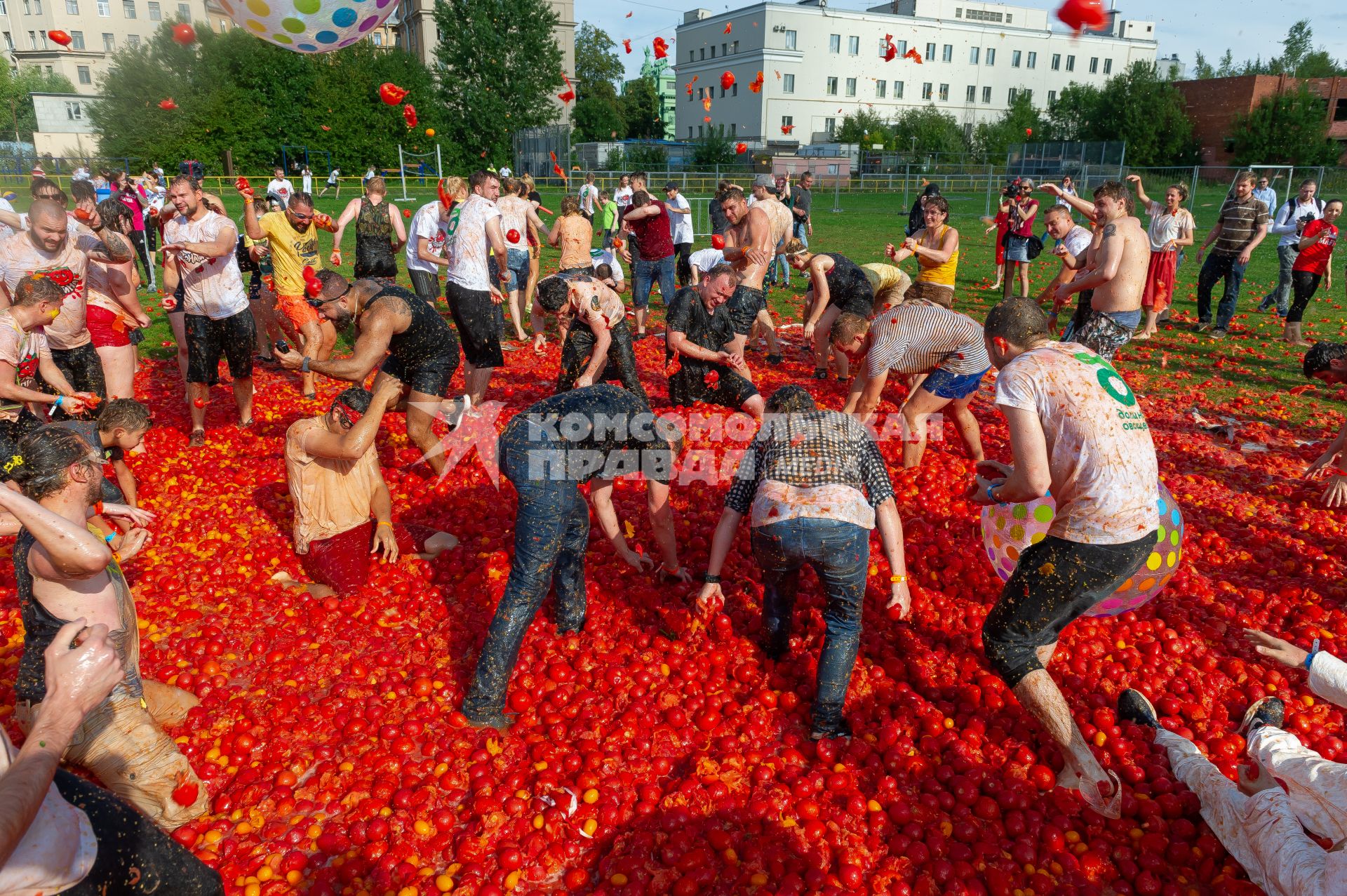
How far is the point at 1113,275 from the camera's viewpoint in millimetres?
7973

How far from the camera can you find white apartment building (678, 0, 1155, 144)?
6869 centimetres

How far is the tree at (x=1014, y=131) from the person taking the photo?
60.8m

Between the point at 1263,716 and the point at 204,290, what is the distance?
9.09 metres

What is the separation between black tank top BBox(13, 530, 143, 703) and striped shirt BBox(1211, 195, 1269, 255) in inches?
561

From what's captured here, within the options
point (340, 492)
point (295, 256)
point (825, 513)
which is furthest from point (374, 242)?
point (825, 513)

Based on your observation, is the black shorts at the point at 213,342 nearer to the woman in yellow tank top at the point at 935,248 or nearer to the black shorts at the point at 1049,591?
the woman in yellow tank top at the point at 935,248

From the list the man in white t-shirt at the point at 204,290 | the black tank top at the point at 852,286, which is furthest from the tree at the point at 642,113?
the man in white t-shirt at the point at 204,290

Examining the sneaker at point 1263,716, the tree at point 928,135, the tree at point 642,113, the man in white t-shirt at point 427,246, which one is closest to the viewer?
the sneaker at point 1263,716

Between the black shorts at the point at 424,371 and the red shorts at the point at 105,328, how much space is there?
283 centimetres

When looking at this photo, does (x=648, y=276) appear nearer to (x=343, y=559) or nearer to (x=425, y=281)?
(x=425, y=281)

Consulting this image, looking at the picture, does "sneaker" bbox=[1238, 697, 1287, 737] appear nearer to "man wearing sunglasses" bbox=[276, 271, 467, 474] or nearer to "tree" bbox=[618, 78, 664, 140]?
"man wearing sunglasses" bbox=[276, 271, 467, 474]

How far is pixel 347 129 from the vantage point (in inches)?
2007

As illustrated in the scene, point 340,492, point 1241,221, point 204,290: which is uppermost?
point 1241,221

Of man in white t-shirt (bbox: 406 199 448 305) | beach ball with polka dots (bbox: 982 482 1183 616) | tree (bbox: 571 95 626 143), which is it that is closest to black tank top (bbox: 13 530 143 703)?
beach ball with polka dots (bbox: 982 482 1183 616)
